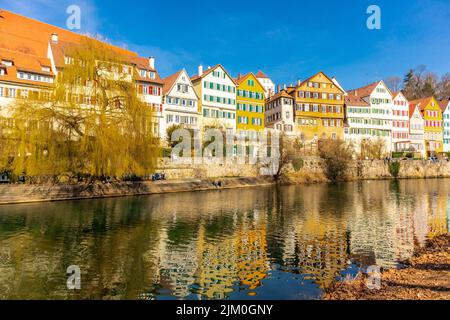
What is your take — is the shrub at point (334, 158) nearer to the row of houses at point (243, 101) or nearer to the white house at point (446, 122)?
the row of houses at point (243, 101)

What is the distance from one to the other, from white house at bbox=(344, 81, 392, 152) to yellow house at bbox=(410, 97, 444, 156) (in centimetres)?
1167

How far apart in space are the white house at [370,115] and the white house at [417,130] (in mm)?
7256

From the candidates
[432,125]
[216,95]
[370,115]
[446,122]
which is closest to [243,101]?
[216,95]

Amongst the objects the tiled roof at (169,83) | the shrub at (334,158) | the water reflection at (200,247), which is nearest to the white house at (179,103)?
the tiled roof at (169,83)

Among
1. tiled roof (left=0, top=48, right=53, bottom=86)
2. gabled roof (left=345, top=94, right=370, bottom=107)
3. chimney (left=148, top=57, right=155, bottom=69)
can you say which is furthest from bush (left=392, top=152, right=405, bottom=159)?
tiled roof (left=0, top=48, right=53, bottom=86)

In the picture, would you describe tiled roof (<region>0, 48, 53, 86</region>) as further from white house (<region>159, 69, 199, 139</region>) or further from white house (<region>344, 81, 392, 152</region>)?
white house (<region>344, 81, 392, 152</region>)

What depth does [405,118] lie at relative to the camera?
78438 millimetres

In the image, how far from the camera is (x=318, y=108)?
227ft

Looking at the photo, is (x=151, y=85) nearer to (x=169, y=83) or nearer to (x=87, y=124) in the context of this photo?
(x=169, y=83)

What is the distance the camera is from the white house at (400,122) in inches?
3039
